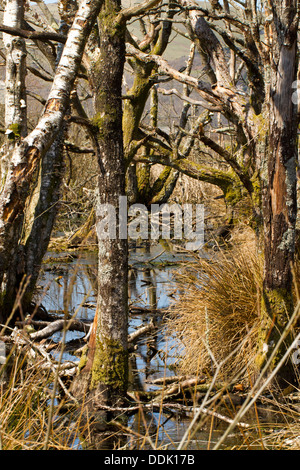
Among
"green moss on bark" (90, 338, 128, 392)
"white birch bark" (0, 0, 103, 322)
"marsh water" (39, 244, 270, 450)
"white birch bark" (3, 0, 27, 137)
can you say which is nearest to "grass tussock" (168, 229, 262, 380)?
"marsh water" (39, 244, 270, 450)

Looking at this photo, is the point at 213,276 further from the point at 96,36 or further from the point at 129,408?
the point at 96,36

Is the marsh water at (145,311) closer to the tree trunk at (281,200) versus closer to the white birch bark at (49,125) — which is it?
the white birch bark at (49,125)

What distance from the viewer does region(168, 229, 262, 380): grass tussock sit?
4.72 metres

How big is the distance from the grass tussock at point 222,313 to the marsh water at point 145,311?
→ 0.81 ft

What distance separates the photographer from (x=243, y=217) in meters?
9.12

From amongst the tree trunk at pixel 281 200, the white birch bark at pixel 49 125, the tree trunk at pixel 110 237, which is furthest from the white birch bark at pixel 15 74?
the tree trunk at pixel 281 200

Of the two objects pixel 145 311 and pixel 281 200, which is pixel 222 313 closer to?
pixel 281 200

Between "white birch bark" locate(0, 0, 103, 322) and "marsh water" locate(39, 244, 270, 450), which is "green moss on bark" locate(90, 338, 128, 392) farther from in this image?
"white birch bark" locate(0, 0, 103, 322)

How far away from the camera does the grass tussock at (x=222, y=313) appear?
15.5 feet

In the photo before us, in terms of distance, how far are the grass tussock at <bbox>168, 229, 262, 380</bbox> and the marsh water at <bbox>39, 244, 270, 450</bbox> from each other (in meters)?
0.25

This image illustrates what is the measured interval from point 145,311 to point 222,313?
2291mm

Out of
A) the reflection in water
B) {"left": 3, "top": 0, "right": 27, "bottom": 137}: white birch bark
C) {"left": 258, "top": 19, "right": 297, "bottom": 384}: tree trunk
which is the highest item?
{"left": 3, "top": 0, "right": 27, "bottom": 137}: white birch bark

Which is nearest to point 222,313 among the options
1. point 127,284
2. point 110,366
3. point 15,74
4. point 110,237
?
point 127,284
